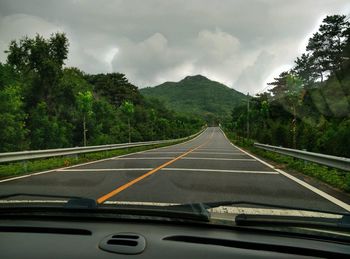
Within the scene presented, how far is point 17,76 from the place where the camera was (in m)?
50.7

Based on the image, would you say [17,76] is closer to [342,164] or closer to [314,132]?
[314,132]

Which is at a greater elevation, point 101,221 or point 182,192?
point 101,221

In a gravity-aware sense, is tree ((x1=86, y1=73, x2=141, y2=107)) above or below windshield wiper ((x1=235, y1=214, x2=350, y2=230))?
above

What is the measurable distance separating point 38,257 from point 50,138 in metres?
46.4

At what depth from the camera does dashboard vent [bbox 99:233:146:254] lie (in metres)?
2.31

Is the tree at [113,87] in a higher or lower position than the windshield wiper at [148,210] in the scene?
higher

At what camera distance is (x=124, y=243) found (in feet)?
7.90

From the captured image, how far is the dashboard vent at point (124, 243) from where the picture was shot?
231 centimetres

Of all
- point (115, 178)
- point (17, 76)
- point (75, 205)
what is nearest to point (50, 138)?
point (17, 76)

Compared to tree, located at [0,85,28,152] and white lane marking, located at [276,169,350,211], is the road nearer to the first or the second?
white lane marking, located at [276,169,350,211]

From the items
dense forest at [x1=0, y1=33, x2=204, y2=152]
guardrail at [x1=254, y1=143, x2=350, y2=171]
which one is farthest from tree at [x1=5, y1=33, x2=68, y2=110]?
guardrail at [x1=254, y1=143, x2=350, y2=171]

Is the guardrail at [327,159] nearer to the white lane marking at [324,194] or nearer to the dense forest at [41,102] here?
the white lane marking at [324,194]

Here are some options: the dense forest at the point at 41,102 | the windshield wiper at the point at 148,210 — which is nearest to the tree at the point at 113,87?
the dense forest at the point at 41,102

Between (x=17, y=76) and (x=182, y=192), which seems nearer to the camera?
(x=182, y=192)
